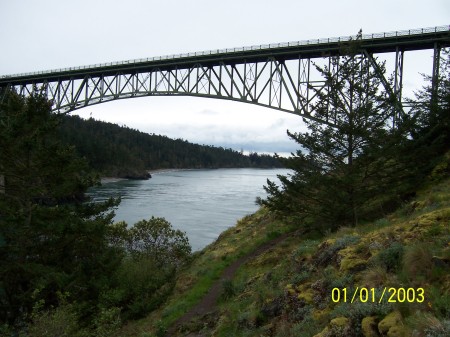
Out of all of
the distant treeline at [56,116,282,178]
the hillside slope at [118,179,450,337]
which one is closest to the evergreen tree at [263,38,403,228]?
the hillside slope at [118,179,450,337]

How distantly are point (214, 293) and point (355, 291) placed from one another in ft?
26.2

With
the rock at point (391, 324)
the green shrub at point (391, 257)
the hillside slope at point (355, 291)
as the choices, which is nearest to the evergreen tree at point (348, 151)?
the hillside slope at point (355, 291)

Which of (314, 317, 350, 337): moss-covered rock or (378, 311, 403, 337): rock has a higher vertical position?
(378, 311, 403, 337): rock

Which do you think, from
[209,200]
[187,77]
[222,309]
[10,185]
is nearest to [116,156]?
[209,200]

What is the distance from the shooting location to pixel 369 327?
484cm

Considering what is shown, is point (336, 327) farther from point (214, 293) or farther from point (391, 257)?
point (214, 293)

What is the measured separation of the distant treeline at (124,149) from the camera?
352ft

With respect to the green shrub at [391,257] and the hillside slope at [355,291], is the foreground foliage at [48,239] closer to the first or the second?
the hillside slope at [355,291]

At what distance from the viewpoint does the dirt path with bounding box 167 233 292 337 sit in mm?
11392

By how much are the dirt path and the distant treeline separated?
9075 centimetres

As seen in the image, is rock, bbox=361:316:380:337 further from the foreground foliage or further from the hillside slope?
the foreground foliage

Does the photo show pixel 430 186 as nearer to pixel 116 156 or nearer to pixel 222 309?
pixel 222 309

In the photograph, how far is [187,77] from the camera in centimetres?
3606

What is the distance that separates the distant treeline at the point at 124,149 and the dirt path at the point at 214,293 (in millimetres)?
90754
